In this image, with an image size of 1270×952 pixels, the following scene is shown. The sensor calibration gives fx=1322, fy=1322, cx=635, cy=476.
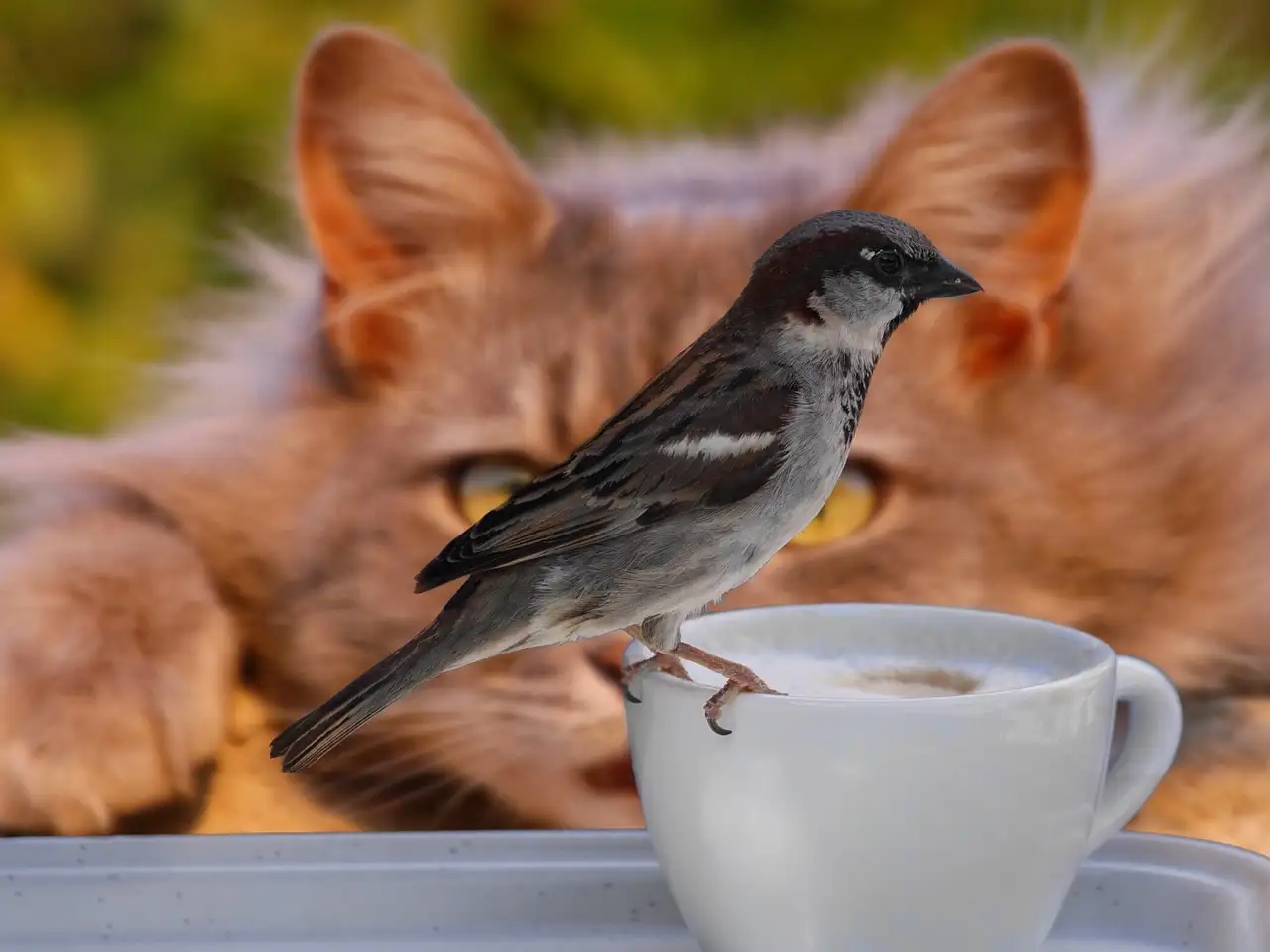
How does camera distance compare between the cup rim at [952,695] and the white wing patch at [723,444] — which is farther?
the white wing patch at [723,444]

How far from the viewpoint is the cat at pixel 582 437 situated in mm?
959

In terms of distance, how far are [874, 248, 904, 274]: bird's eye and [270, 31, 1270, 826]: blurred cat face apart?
0.84 ft

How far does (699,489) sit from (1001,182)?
401 mm

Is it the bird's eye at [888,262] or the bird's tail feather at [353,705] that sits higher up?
the bird's eye at [888,262]

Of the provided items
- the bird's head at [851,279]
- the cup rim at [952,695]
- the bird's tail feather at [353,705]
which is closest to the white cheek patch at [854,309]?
the bird's head at [851,279]

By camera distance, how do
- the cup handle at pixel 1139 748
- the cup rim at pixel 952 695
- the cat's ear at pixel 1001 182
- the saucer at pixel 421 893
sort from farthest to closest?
the cat's ear at pixel 1001 182
the saucer at pixel 421 893
the cup handle at pixel 1139 748
the cup rim at pixel 952 695

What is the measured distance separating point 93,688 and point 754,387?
1.81 feet

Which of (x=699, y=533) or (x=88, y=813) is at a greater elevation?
(x=699, y=533)

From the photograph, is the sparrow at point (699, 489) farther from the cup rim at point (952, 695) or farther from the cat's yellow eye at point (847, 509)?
the cat's yellow eye at point (847, 509)

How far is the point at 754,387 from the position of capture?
2.39 ft

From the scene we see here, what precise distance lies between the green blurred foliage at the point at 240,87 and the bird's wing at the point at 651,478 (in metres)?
0.32

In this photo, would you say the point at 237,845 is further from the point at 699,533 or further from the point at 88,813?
the point at 699,533

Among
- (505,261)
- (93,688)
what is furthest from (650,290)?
(93,688)

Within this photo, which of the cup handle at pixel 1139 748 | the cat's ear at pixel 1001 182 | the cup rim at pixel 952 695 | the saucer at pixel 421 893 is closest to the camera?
the cup rim at pixel 952 695
